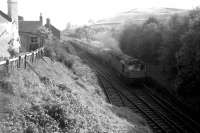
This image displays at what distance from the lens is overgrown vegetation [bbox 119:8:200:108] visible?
861 inches

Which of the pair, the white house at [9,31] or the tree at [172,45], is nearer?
the white house at [9,31]

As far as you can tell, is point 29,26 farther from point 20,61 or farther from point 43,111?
point 43,111

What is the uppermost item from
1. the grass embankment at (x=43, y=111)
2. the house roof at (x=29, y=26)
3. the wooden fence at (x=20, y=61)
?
the house roof at (x=29, y=26)

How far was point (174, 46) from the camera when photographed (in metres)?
27.6

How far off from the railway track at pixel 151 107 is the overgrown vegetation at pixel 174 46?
8.23 ft

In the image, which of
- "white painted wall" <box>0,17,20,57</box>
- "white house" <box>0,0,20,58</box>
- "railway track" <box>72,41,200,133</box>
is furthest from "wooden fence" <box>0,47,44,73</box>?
"railway track" <box>72,41,200,133</box>

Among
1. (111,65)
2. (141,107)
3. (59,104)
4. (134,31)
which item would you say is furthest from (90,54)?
(59,104)

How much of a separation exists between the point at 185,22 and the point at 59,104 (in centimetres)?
2024

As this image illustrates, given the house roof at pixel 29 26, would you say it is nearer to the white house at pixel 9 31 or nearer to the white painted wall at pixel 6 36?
the white house at pixel 9 31

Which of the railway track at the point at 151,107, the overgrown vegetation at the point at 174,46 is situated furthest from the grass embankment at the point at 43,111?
the overgrown vegetation at the point at 174,46

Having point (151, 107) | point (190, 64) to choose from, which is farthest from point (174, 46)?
point (151, 107)

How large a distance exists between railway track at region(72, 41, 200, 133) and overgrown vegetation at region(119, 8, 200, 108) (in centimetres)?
251

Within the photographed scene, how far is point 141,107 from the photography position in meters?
22.4

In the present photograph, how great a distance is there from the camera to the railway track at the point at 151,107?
18.4 metres
